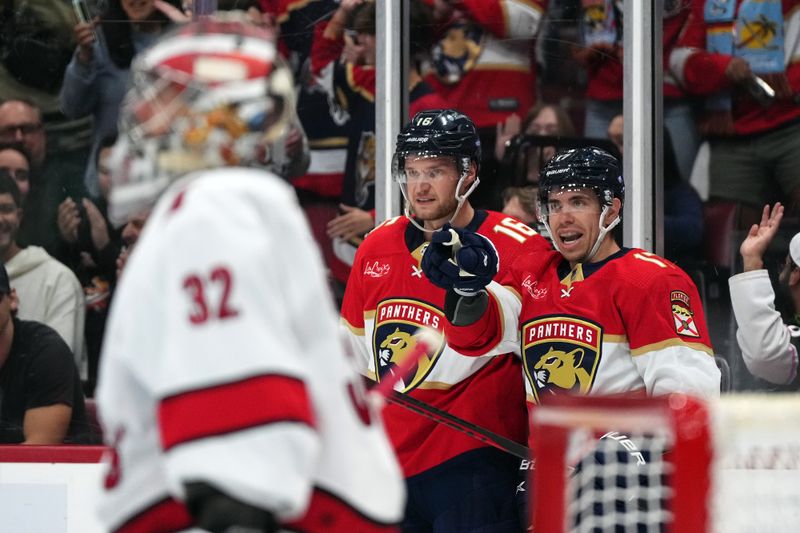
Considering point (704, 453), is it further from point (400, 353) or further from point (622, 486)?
point (400, 353)

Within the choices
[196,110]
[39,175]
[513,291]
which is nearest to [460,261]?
[513,291]

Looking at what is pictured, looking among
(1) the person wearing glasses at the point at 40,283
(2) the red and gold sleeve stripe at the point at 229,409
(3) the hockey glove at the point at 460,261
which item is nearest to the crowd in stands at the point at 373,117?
(1) the person wearing glasses at the point at 40,283

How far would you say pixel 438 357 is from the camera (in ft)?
8.87

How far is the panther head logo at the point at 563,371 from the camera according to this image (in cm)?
257

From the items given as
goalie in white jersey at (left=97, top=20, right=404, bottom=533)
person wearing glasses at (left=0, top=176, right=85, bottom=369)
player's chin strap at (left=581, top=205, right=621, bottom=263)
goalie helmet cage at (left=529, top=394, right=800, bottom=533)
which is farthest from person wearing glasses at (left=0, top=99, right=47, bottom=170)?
goalie in white jersey at (left=97, top=20, right=404, bottom=533)

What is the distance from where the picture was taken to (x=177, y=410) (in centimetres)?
A: 113

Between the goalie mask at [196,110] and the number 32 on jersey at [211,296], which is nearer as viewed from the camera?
the number 32 on jersey at [211,296]

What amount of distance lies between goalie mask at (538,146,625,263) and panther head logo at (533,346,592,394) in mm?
205

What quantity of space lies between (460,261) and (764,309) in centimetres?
110

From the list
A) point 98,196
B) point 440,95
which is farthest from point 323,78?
point 98,196

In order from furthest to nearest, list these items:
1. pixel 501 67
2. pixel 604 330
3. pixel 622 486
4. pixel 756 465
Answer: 1. pixel 501 67
2. pixel 604 330
3. pixel 622 486
4. pixel 756 465

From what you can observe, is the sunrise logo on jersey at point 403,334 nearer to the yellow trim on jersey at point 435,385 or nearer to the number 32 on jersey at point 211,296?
the yellow trim on jersey at point 435,385

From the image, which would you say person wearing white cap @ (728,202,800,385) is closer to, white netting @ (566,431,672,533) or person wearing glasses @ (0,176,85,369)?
white netting @ (566,431,672,533)

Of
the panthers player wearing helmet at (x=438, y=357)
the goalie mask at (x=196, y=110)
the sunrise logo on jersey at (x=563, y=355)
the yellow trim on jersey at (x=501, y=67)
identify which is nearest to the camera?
the goalie mask at (x=196, y=110)
